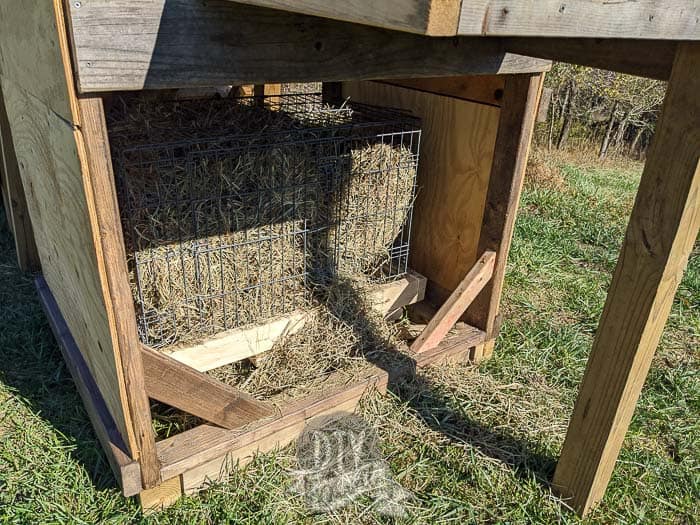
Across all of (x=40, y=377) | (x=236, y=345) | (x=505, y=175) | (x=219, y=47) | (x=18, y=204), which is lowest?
(x=40, y=377)

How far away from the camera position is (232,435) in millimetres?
2500

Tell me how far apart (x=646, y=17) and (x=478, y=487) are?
200 cm

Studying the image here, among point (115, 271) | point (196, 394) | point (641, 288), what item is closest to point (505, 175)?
point (641, 288)

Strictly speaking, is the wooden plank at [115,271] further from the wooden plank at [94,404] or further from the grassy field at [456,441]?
the grassy field at [456,441]

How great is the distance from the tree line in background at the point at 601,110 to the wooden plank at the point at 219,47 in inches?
398

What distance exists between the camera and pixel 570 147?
12.6m

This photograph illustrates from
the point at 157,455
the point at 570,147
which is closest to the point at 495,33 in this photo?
the point at 157,455

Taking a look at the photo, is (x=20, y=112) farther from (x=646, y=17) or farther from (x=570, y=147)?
(x=570, y=147)

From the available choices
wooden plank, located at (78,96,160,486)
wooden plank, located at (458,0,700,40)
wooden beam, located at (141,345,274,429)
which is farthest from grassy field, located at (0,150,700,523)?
wooden plank, located at (458,0,700,40)

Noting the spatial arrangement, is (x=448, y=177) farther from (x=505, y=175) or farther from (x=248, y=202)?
(x=248, y=202)

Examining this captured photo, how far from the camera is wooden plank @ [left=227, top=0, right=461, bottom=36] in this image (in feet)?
3.47

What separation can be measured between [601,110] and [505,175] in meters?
11.4

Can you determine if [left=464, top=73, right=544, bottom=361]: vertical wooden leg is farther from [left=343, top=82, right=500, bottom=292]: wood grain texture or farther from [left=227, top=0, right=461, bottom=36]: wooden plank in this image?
[left=227, top=0, right=461, bottom=36]: wooden plank

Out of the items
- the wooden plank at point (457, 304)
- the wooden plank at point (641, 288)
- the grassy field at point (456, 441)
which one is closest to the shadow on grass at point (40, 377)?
the grassy field at point (456, 441)
